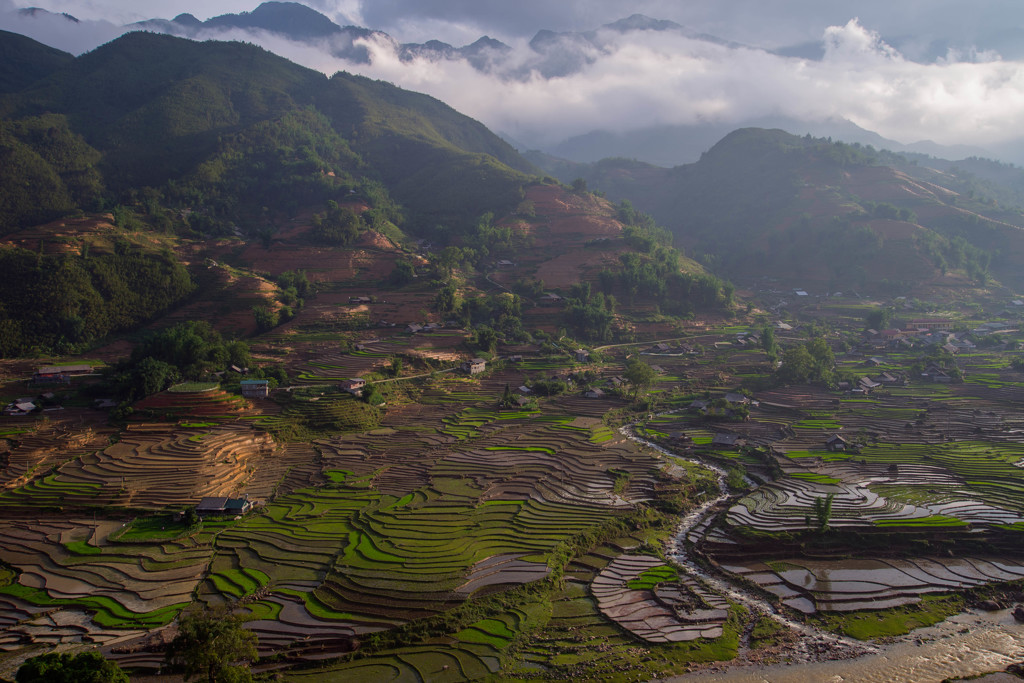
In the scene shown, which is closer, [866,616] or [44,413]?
[866,616]

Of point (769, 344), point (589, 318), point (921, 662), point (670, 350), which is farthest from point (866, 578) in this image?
point (589, 318)

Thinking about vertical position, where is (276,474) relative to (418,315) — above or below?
below

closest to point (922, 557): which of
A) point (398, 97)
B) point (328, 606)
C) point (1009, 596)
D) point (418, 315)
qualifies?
point (1009, 596)

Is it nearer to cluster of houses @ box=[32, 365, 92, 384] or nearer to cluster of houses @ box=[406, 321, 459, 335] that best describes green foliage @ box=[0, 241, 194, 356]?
cluster of houses @ box=[32, 365, 92, 384]

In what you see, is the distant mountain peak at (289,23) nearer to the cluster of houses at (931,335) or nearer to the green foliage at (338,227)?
the green foliage at (338,227)

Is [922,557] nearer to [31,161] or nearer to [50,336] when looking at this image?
[50,336]

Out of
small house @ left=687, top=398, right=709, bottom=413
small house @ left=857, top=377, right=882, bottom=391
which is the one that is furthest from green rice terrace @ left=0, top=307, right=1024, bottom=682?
small house @ left=857, top=377, right=882, bottom=391
